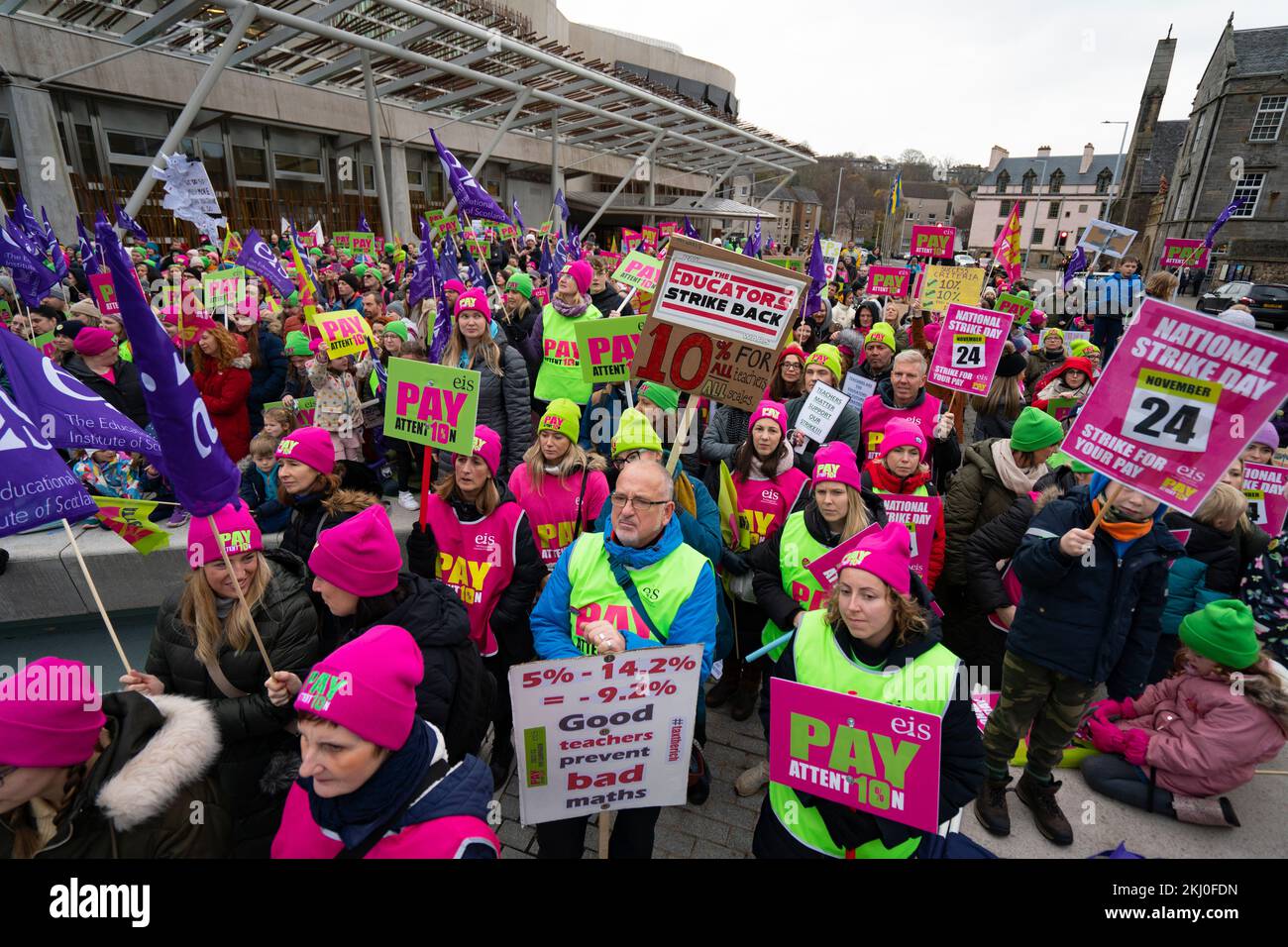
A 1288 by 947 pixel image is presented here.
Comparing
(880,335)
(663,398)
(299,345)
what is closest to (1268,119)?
(880,335)

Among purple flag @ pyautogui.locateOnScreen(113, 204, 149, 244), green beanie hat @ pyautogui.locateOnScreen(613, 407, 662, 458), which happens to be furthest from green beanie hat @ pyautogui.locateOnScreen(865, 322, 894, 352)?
purple flag @ pyautogui.locateOnScreen(113, 204, 149, 244)

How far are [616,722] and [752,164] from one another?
160 feet

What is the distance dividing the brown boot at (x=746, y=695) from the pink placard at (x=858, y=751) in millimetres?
1965

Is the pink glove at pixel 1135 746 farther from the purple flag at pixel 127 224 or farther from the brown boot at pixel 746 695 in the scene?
the purple flag at pixel 127 224

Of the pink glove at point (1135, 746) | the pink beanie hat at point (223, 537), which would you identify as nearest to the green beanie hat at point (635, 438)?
the pink beanie hat at point (223, 537)

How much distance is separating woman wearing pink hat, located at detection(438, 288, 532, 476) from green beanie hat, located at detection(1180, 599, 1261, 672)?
14.6ft

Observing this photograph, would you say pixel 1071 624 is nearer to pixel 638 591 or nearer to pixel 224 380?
pixel 638 591

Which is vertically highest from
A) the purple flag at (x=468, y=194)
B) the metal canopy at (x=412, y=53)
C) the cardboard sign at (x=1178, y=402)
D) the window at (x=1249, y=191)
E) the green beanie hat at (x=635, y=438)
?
the metal canopy at (x=412, y=53)

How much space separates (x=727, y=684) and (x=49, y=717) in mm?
3646

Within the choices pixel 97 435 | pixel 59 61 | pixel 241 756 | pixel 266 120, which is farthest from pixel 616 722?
pixel 266 120

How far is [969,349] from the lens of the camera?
18.3 ft

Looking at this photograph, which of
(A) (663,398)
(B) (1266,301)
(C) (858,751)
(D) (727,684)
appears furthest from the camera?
(B) (1266,301)

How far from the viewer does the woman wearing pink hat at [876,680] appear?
230cm

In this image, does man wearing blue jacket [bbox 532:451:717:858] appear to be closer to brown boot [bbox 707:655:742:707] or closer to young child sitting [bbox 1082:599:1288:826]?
brown boot [bbox 707:655:742:707]
